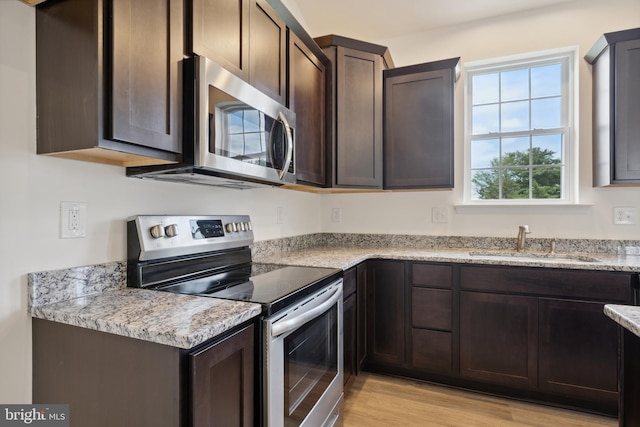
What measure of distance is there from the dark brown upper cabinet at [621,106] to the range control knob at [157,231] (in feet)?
8.61

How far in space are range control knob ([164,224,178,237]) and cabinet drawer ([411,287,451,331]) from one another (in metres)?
1.58

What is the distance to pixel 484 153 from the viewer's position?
2.78 metres

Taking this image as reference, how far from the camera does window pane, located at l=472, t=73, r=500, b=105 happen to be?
2.74 meters

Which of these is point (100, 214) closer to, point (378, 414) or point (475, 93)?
point (378, 414)

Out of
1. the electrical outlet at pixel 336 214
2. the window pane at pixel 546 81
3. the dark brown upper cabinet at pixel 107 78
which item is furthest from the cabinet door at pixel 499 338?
the dark brown upper cabinet at pixel 107 78

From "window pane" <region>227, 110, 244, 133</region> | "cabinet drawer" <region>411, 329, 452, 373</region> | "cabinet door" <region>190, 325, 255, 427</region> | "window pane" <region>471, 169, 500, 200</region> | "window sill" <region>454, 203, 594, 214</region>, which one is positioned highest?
"window pane" <region>227, 110, 244, 133</region>

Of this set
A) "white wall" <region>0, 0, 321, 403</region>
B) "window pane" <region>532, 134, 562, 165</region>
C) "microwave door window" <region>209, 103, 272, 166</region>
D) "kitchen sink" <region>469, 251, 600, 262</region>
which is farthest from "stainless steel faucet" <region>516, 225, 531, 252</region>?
Answer: "white wall" <region>0, 0, 321, 403</region>

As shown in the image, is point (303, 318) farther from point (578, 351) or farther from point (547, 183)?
point (547, 183)

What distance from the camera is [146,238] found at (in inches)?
51.3

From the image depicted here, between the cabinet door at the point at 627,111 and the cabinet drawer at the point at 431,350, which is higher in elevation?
the cabinet door at the point at 627,111

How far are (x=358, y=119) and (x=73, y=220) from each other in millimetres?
1889

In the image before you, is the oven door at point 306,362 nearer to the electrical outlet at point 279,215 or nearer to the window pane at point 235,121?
the window pane at point 235,121

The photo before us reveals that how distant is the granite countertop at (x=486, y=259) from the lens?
1.91 metres

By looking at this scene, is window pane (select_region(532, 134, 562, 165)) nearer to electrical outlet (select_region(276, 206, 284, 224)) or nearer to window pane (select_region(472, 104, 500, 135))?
window pane (select_region(472, 104, 500, 135))
